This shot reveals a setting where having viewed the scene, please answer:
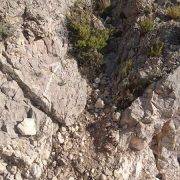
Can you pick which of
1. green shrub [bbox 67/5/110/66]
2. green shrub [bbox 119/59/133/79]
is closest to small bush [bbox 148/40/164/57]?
green shrub [bbox 119/59/133/79]

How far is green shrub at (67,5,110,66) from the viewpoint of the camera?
9.11m

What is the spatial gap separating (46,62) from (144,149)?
2709 mm

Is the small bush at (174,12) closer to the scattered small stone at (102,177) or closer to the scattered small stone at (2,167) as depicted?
the scattered small stone at (102,177)

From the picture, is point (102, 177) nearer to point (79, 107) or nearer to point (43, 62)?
point (79, 107)

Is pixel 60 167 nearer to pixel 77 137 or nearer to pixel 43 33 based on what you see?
pixel 77 137

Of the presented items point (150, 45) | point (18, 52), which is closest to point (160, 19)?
point (150, 45)

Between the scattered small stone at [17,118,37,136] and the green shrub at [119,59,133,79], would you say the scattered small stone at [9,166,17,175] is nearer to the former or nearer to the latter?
the scattered small stone at [17,118,37,136]

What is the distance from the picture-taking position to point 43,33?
885cm

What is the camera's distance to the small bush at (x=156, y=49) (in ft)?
28.4

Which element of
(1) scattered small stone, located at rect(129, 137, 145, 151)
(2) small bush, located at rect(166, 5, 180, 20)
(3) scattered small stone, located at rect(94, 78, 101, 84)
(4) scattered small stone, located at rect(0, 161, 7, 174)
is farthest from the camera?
(2) small bush, located at rect(166, 5, 180, 20)

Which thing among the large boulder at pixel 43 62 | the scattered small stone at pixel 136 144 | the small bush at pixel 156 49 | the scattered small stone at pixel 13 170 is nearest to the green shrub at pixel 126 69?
the small bush at pixel 156 49

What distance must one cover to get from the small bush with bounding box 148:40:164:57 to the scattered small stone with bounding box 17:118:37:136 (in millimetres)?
2824

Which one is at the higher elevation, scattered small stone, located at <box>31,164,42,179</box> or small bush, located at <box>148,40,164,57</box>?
small bush, located at <box>148,40,164,57</box>

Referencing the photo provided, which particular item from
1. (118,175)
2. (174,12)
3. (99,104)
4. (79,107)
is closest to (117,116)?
(99,104)
